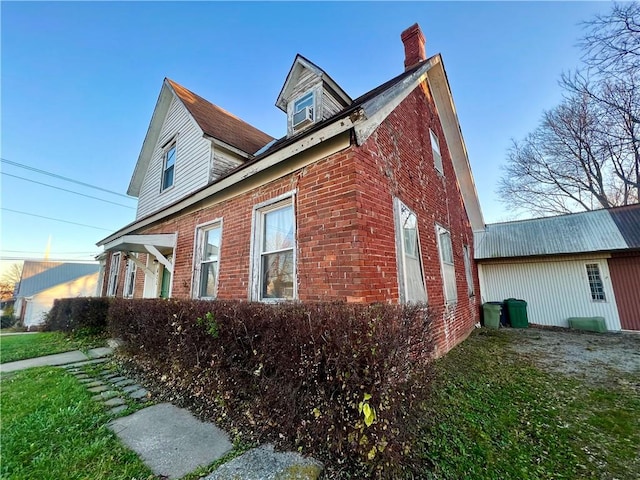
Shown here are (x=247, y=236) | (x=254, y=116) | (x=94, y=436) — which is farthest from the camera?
(x=254, y=116)

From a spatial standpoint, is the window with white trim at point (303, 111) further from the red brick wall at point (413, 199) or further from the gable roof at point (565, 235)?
the gable roof at point (565, 235)

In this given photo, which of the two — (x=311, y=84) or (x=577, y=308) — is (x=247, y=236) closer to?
(x=311, y=84)

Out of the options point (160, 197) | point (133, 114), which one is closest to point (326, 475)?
point (160, 197)

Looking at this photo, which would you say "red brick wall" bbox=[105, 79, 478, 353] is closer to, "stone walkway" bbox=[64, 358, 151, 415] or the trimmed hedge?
the trimmed hedge

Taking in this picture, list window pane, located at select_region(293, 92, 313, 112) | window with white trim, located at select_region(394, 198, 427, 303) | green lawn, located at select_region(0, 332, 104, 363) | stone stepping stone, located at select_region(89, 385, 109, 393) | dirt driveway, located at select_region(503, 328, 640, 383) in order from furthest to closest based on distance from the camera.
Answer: green lawn, located at select_region(0, 332, 104, 363) → window pane, located at select_region(293, 92, 313, 112) → dirt driveway, located at select_region(503, 328, 640, 383) → window with white trim, located at select_region(394, 198, 427, 303) → stone stepping stone, located at select_region(89, 385, 109, 393)

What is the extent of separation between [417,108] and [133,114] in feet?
45.2

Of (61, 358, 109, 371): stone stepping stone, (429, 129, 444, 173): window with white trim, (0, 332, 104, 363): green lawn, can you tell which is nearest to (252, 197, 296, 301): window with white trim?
(61, 358, 109, 371): stone stepping stone

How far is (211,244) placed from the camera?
634 cm

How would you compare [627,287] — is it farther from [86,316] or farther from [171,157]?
[86,316]

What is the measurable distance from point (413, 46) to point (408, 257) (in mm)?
7677

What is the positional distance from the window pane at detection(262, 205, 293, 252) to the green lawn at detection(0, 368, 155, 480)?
3136 mm

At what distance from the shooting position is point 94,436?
2826mm

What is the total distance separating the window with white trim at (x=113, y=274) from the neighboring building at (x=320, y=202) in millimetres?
807

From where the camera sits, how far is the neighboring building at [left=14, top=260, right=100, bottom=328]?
29.4 m
